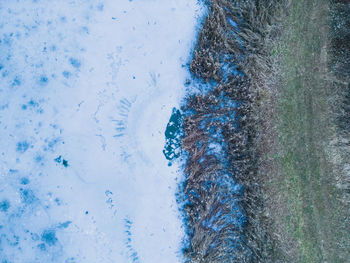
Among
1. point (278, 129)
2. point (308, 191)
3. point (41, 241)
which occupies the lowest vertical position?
point (41, 241)

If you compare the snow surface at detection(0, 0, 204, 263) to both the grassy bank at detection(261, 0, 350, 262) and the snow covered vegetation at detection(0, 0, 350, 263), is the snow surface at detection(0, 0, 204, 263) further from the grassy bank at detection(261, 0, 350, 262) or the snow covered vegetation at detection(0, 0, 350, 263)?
the grassy bank at detection(261, 0, 350, 262)

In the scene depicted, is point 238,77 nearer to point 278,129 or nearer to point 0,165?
point 278,129

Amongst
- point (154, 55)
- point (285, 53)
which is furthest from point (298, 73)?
point (154, 55)

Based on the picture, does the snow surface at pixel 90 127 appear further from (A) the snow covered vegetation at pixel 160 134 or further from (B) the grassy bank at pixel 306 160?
(B) the grassy bank at pixel 306 160

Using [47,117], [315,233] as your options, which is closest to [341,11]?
[315,233]

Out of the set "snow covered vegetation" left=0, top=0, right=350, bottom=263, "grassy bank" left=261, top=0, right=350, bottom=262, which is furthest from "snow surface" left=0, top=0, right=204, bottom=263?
"grassy bank" left=261, top=0, right=350, bottom=262

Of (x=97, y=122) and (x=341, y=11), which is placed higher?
(x=341, y=11)
